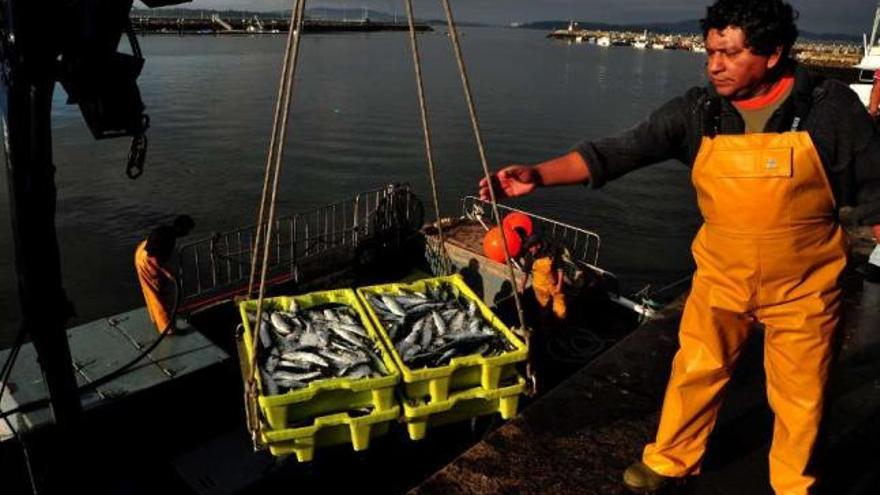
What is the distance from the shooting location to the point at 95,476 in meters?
4.99

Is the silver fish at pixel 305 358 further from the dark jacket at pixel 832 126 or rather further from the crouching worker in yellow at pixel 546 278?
the crouching worker in yellow at pixel 546 278

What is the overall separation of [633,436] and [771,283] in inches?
72.4

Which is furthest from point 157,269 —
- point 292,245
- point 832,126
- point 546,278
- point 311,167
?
point 311,167

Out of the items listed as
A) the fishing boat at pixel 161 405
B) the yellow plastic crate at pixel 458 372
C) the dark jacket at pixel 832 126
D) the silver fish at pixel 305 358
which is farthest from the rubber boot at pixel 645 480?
the silver fish at pixel 305 358

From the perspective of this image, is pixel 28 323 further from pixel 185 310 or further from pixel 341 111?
pixel 341 111

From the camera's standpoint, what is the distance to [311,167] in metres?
30.9

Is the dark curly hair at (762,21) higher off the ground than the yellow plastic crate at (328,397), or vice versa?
the dark curly hair at (762,21)

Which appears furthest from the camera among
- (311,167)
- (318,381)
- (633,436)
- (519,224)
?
(311,167)

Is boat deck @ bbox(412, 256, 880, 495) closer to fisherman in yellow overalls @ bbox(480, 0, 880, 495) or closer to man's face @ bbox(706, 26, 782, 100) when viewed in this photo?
fisherman in yellow overalls @ bbox(480, 0, 880, 495)

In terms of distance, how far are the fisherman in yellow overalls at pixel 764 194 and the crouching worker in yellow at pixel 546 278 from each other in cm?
544

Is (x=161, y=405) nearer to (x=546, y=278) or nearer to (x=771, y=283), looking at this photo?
(x=771, y=283)

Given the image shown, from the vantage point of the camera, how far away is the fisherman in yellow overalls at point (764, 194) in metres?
2.81

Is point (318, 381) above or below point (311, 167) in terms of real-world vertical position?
above

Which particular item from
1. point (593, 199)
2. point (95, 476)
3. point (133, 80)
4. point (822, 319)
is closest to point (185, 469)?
point (95, 476)
